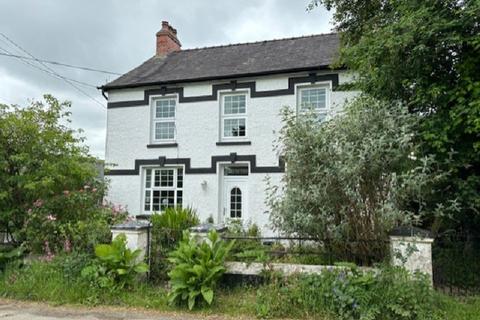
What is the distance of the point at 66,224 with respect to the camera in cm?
734

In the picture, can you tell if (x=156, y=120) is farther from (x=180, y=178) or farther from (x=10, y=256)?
(x=10, y=256)

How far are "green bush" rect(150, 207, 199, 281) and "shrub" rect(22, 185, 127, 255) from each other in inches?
35.7

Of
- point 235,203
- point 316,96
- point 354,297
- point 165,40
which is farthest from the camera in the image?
point 165,40

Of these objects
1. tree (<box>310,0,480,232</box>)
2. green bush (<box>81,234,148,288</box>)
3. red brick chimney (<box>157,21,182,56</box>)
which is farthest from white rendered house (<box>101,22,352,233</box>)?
green bush (<box>81,234,148,288</box>)

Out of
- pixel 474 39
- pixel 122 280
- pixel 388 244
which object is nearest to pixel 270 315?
pixel 388 244

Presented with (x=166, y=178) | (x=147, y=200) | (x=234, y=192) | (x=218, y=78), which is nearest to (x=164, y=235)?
(x=234, y=192)

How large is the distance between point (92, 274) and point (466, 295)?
19.0 ft

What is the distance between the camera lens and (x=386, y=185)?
5934 millimetres

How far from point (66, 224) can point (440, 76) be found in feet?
24.0

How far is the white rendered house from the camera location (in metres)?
12.2

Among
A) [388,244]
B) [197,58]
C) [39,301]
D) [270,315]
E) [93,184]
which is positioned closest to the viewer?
[270,315]

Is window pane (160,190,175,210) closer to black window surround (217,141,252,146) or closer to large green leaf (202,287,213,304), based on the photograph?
black window surround (217,141,252,146)

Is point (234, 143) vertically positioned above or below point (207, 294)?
above

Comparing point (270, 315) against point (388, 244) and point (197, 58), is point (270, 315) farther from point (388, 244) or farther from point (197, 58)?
point (197, 58)
